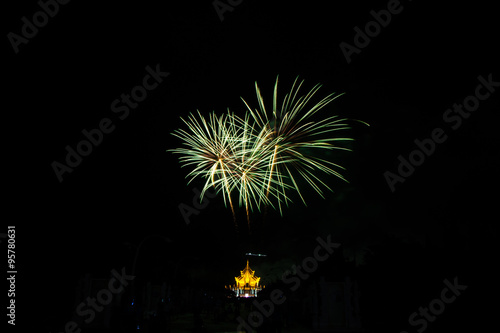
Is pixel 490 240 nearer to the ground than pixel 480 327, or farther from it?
farther from it

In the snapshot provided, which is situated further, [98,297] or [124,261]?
[124,261]

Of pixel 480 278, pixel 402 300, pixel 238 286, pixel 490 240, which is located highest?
pixel 490 240

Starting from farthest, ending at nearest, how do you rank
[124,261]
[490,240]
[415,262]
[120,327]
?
1. [124,261]
2. [415,262]
3. [490,240]
4. [120,327]

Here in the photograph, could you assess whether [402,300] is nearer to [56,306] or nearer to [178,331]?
[178,331]

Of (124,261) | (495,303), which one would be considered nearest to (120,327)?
(495,303)

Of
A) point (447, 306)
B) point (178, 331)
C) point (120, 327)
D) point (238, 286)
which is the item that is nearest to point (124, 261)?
point (178, 331)

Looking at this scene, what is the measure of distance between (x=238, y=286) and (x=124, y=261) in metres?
86.5

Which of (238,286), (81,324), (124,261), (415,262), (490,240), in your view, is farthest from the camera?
(238,286)

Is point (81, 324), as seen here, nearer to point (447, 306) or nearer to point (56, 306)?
point (56, 306)

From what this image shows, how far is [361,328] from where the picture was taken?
2234 cm

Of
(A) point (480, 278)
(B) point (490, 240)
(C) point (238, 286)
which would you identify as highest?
(B) point (490, 240)

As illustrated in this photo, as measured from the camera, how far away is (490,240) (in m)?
27.2

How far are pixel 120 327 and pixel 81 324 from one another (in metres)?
5.87

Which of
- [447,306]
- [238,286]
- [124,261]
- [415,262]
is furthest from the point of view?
[238,286]
